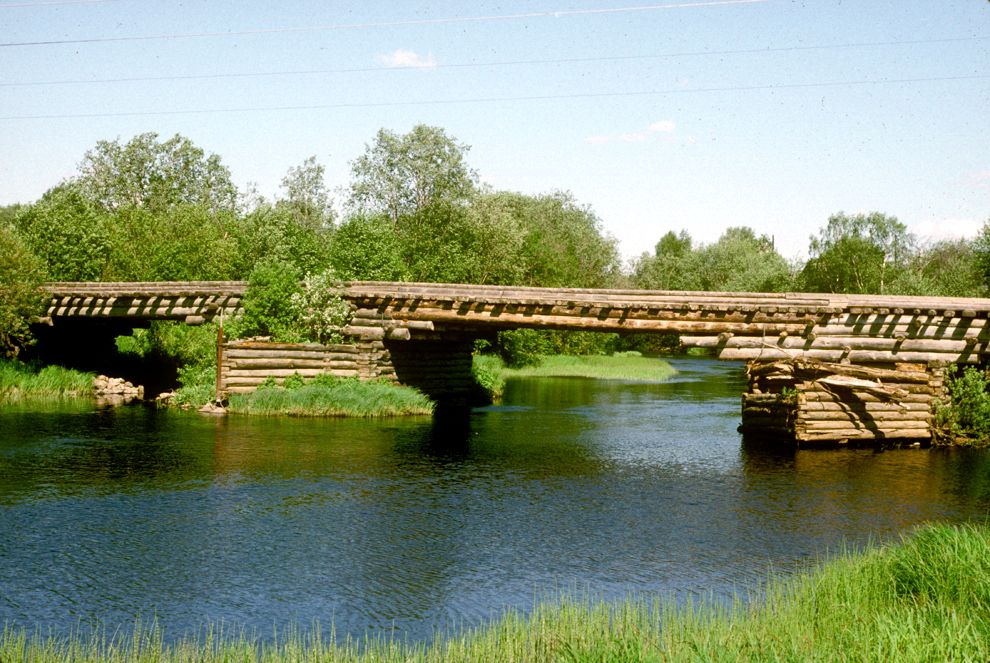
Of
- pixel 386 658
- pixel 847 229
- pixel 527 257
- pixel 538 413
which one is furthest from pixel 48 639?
pixel 847 229

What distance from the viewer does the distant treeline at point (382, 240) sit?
182 feet

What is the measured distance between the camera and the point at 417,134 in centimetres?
8019

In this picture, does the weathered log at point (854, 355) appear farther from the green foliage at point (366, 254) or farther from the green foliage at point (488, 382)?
the green foliage at point (366, 254)

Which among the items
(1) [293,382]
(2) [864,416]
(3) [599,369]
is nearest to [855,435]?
(2) [864,416]

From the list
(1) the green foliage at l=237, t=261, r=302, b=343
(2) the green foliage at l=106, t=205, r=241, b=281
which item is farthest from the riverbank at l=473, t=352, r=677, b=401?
(2) the green foliage at l=106, t=205, r=241, b=281

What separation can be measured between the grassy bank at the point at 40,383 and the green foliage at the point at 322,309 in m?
11.8

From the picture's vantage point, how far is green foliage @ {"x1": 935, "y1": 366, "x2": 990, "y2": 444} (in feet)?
103

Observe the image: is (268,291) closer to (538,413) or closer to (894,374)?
(538,413)

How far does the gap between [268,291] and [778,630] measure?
97.4 ft

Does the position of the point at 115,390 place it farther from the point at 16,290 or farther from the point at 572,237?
the point at 572,237

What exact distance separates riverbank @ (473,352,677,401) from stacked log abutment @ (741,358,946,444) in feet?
76.4

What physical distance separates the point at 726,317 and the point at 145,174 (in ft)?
270

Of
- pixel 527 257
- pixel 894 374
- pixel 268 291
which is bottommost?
pixel 894 374

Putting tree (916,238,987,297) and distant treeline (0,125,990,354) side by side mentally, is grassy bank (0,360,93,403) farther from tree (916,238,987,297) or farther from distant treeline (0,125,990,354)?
tree (916,238,987,297)
